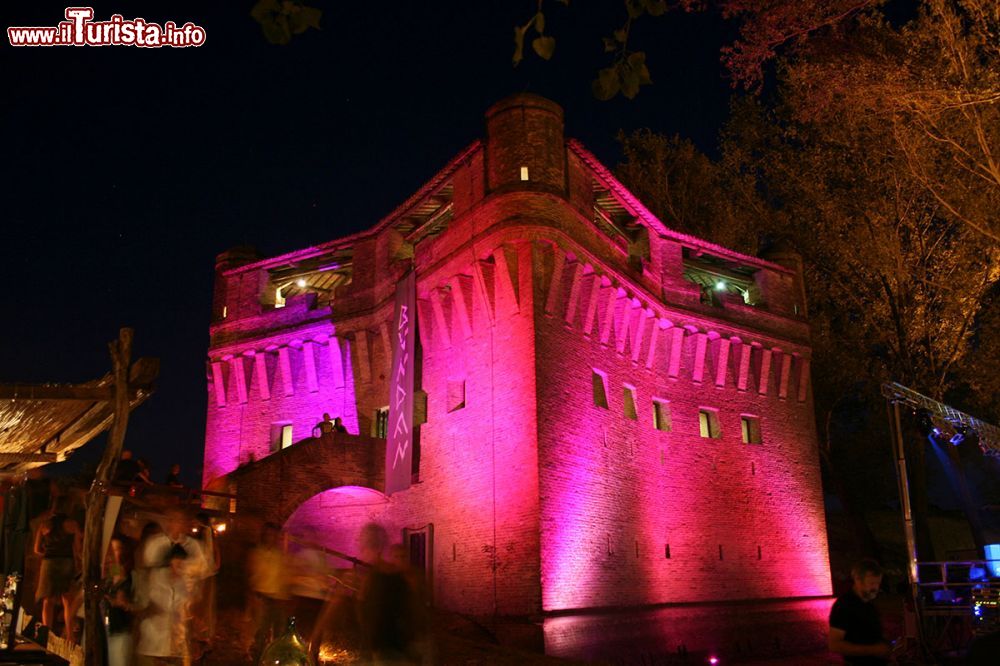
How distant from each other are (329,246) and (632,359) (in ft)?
31.7

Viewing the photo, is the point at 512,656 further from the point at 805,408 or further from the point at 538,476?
the point at 805,408

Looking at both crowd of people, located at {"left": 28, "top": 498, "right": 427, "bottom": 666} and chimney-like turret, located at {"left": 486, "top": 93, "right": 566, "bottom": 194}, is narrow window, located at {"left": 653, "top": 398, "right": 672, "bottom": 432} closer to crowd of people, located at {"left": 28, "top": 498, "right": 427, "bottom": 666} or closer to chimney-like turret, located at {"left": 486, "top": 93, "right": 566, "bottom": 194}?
chimney-like turret, located at {"left": 486, "top": 93, "right": 566, "bottom": 194}

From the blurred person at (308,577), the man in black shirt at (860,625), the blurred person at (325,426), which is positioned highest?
the blurred person at (325,426)

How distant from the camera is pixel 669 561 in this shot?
813 inches

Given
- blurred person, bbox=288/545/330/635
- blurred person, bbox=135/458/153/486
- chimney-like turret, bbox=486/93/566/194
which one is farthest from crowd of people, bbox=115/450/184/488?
chimney-like turret, bbox=486/93/566/194

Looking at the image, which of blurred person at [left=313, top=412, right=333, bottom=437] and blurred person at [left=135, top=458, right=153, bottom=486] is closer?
blurred person at [left=135, top=458, right=153, bottom=486]

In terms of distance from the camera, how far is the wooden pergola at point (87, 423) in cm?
894

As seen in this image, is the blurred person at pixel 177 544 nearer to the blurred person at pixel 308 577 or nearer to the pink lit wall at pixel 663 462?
the blurred person at pixel 308 577

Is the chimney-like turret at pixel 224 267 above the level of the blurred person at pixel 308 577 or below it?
above

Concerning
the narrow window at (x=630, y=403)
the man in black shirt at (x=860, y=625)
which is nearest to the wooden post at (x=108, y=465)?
the man in black shirt at (x=860, y=625)

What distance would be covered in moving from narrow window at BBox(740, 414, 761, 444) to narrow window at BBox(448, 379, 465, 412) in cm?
940

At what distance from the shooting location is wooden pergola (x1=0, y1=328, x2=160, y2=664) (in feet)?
29.3

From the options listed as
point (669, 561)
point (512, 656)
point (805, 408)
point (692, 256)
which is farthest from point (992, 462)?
point (512, 656)

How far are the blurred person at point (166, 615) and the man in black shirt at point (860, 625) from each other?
5.55 metres
